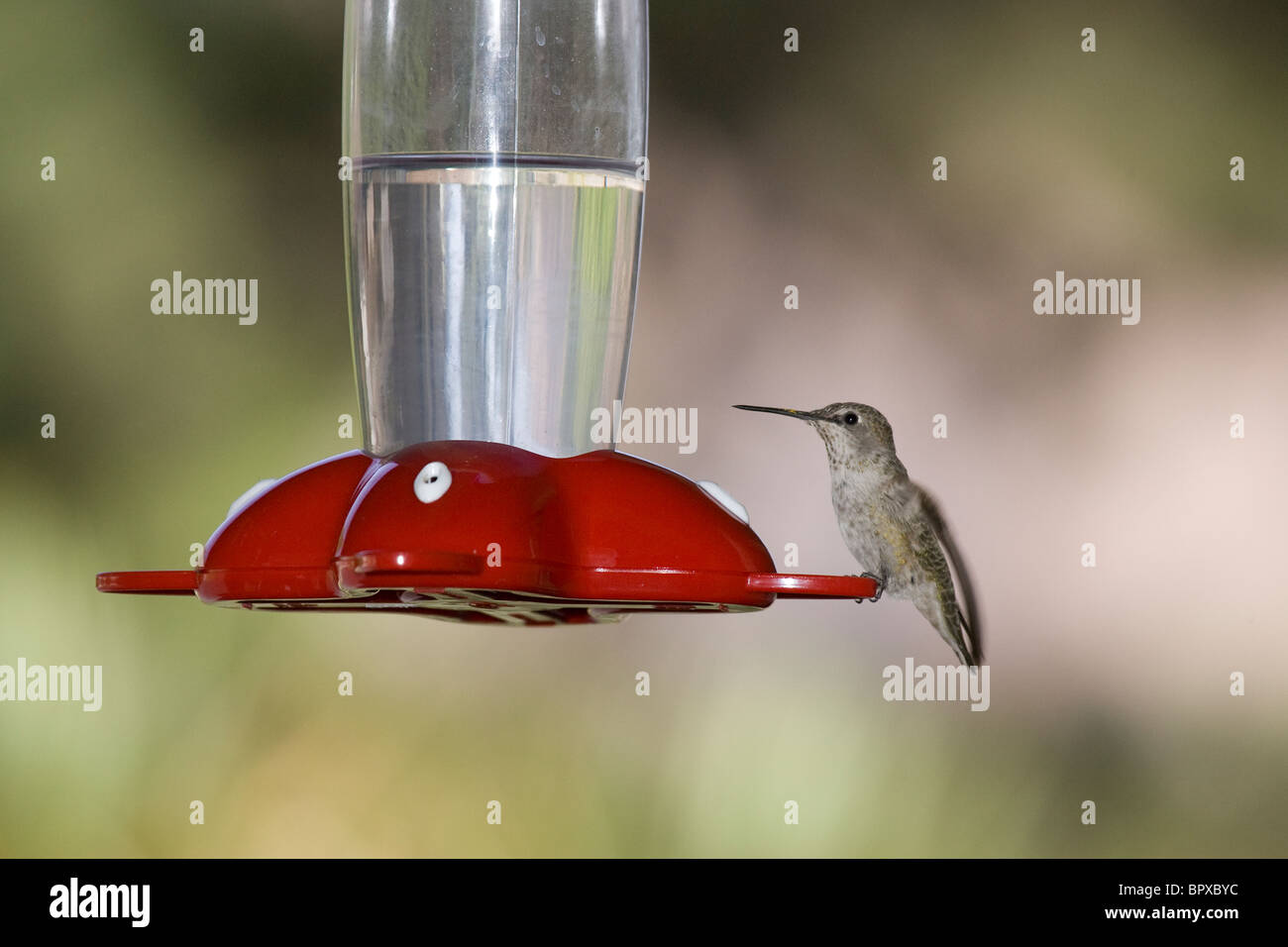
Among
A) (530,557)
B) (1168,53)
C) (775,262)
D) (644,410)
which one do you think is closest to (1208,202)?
(1168,53)

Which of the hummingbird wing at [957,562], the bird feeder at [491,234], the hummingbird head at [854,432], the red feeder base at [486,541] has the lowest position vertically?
the hummingbird wing at [957,562]

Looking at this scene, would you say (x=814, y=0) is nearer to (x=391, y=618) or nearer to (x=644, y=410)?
(x=644, y=410)

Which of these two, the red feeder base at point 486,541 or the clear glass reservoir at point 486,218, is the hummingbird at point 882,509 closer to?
the clear glass reservoir at point 486,218

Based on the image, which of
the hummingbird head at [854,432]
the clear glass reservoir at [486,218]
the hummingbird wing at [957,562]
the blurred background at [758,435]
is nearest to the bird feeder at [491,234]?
the clear glass reservoir at [486,218]

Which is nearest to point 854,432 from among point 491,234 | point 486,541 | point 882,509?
point 882,509

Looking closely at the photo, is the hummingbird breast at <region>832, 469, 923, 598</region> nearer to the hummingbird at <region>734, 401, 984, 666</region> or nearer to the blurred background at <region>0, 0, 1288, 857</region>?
the hummingbird at <region>734, 401, 984, 666</region>

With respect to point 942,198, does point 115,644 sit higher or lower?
lower

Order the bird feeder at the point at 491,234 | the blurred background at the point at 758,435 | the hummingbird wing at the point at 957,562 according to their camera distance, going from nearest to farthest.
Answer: the bird feeder at the point at 491,234 → the hummingbird wing at the point at 957,562 → the blurred background at the point at 758,435
